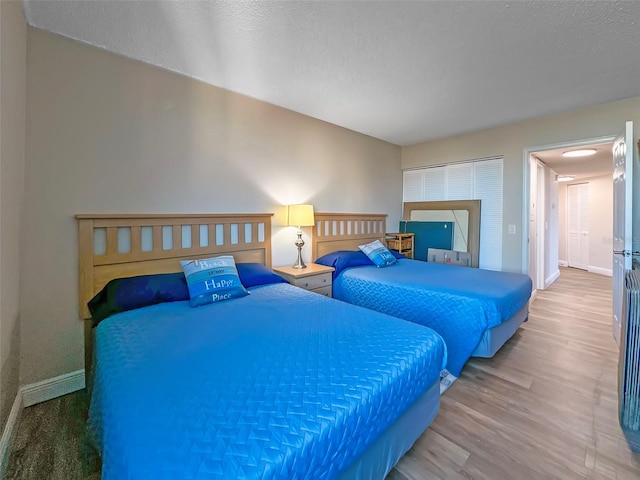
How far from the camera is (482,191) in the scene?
A: 4.04 metres

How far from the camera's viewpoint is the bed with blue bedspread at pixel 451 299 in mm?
2232

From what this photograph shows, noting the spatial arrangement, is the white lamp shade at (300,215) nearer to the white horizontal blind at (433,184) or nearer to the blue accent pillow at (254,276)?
the blue accent pillow at (254,276)

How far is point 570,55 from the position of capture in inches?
84.5


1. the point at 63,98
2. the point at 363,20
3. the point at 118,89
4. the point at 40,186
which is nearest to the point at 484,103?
the point at 363,20

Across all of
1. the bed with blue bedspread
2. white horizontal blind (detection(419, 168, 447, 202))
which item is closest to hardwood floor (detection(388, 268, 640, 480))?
the bed with blue bedspread

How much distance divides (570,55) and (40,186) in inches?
157

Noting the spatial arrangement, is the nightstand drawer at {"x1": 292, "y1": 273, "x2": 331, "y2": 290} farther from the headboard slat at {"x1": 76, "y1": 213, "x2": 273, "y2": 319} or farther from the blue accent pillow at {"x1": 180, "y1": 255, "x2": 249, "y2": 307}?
the blue accent pillow at {"x1": 180, "y1": 255, "x2": 249, "y2": 307}

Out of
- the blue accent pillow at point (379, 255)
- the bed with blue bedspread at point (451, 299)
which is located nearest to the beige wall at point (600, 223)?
the bed with blue bedspread at point (451, 299)

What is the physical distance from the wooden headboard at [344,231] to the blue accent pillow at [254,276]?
1.05 m

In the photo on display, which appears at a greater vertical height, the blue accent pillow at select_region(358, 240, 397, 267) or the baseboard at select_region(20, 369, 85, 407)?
the blue accent pillow at select_region(358, 240, 397, 267)

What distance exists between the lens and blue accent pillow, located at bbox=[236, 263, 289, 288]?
251 cm

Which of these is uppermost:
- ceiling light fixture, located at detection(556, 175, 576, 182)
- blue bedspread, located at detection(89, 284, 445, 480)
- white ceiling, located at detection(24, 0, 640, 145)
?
white ceiling, located at detection(24, 0, 640, 145)

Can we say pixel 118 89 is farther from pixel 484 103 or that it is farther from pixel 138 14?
pixel 484 103

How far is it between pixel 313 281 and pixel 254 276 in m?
0.68
